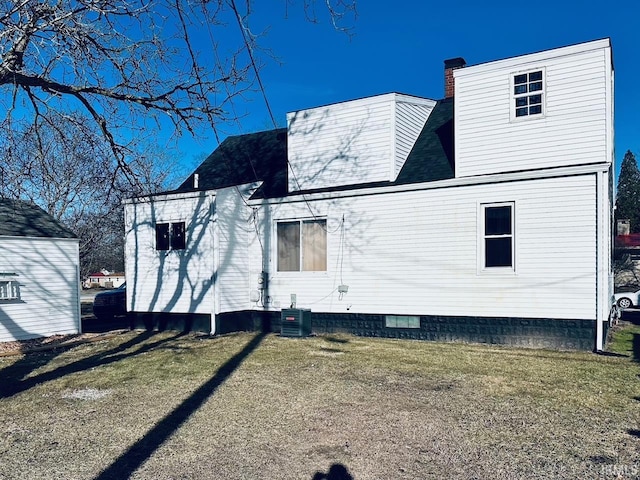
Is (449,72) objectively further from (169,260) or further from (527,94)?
(169,260)

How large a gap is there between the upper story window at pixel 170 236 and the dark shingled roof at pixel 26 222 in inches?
92.1

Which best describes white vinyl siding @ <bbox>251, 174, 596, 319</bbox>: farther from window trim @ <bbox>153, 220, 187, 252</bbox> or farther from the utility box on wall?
Answer: window trim @ <bbox>153, 220, 187, 252</bbox>

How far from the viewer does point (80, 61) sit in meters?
7.50

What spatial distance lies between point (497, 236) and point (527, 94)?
3193mm

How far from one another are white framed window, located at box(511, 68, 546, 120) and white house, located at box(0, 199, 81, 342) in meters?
11.8

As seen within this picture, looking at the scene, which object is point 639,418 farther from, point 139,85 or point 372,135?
point 372,135

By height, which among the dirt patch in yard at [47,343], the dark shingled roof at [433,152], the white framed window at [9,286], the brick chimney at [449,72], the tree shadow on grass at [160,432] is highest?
the brick chimney at [449,72]

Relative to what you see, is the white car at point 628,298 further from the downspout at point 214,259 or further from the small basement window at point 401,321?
the downspout at point 214,259

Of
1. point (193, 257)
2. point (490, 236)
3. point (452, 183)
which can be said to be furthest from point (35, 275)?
point (490, 236)

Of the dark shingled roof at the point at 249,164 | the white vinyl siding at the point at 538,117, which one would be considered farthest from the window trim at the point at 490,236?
the dark shingled roof at the point at 249,164

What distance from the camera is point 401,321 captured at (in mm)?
12227

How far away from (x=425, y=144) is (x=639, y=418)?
910 centimetres

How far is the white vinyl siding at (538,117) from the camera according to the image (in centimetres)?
1047

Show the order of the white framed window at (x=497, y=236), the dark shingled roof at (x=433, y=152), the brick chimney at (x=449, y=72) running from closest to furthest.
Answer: the white framed window at (x=497, y=236)
the dark shingled roof at (x=433, y=152)
the brick chimney at (x=449, y=72)
